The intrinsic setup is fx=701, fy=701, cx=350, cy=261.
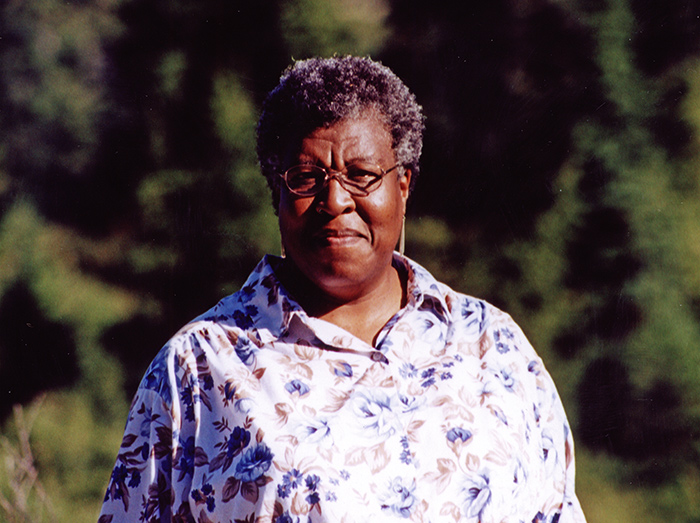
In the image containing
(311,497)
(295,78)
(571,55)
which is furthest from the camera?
(571,55)

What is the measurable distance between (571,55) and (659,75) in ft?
1.20

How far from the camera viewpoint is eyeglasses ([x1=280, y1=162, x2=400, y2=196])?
164cm

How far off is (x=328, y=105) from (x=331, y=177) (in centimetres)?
18

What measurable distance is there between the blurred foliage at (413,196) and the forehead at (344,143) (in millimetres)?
1540

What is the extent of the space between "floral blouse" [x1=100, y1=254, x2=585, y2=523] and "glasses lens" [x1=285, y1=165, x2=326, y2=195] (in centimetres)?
25

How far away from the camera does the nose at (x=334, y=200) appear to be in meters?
1.61

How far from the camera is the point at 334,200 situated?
1612 mm

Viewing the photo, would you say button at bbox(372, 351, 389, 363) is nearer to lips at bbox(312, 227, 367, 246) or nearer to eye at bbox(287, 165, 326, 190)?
lips at bbox(312, 227, 367, 246)

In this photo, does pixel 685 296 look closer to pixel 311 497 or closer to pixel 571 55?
pixel 571 55

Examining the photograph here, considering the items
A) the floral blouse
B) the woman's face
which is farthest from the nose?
the floral blouse

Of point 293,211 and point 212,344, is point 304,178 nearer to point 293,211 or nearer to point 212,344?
point 293,211

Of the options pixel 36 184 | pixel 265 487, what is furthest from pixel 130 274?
pixel 265 487

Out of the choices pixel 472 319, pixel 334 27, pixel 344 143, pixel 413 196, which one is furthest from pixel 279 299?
pixel 334 27

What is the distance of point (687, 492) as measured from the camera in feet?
9.25
